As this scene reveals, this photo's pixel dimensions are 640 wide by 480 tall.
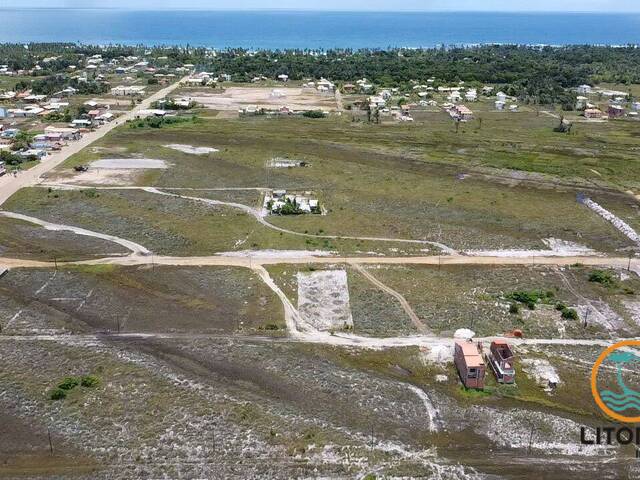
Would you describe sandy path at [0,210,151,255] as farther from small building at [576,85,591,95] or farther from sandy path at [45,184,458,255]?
small building at [576,85,591,95]

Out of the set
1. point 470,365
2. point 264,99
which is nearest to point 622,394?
point 470,365

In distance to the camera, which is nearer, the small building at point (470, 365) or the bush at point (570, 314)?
the small building at point (470, 365)

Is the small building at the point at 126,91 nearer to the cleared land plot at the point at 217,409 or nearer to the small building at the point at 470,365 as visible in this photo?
the cleared land plot at the point at 217,409

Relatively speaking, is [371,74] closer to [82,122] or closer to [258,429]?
[82,122]

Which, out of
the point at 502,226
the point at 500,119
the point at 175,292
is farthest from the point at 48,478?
the point at 500,119

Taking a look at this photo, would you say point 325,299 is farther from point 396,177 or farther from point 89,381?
point 396,177

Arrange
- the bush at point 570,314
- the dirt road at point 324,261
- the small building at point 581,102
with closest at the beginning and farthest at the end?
the bush at point 570,314 → the dirt road at point 324,261 → the small building at point 581,102

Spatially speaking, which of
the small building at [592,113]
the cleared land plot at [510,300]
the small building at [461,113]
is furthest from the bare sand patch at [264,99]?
the cleared land plot at [510,300]
